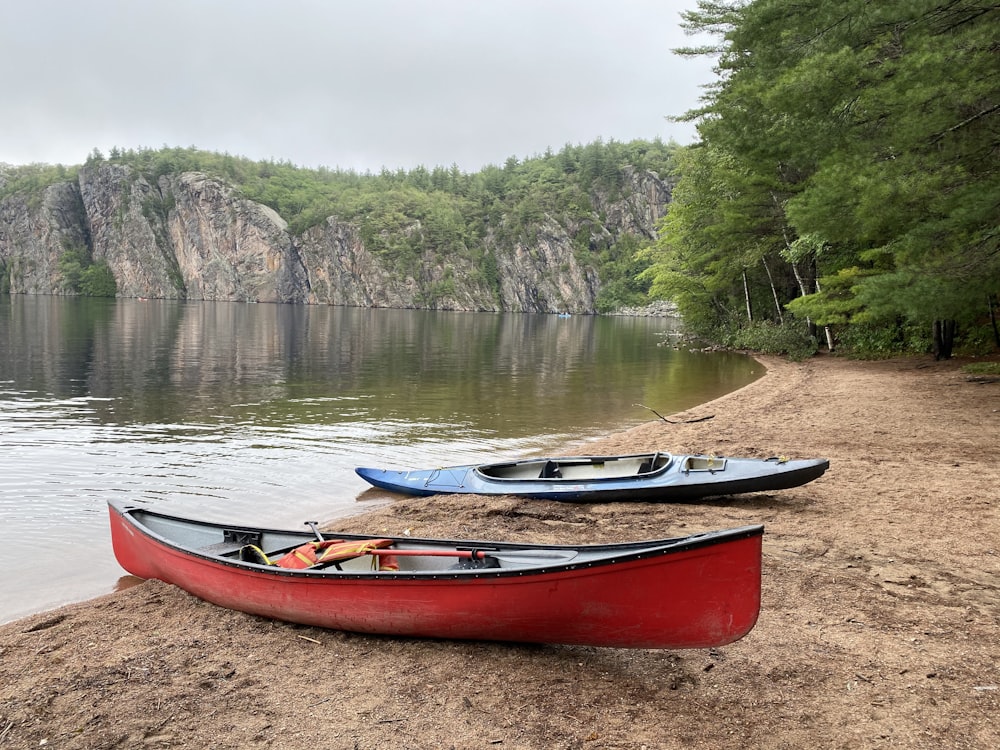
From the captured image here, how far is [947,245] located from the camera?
11578 millimetres

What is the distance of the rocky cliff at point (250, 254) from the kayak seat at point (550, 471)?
12910cm

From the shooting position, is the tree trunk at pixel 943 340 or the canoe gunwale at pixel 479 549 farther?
the tree trunk at pixel 943 340

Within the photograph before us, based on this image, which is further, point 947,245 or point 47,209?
point 47,209

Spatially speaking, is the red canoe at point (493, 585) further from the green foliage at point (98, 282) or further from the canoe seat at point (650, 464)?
the green foliage at point (98, 282)

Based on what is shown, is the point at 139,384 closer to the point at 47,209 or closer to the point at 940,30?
the point at 940,30

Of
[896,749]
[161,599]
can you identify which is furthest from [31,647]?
[896,749]

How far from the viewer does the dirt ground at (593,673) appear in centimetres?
402

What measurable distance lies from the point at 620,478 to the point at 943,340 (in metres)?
18.3

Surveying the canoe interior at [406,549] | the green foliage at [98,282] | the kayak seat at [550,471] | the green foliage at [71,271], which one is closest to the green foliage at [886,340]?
the kayak seat at [550,471]

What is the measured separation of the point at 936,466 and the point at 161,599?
34.7 feet

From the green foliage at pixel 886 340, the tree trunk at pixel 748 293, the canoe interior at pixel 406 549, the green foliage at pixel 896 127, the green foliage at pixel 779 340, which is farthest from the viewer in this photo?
the tree trunk at pixel 748 293

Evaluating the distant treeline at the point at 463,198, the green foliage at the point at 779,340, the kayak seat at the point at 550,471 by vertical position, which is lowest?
the kayak seat at the point at 550,471

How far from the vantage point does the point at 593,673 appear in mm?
4809

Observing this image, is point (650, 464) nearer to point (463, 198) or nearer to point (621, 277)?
point (621, 277)
